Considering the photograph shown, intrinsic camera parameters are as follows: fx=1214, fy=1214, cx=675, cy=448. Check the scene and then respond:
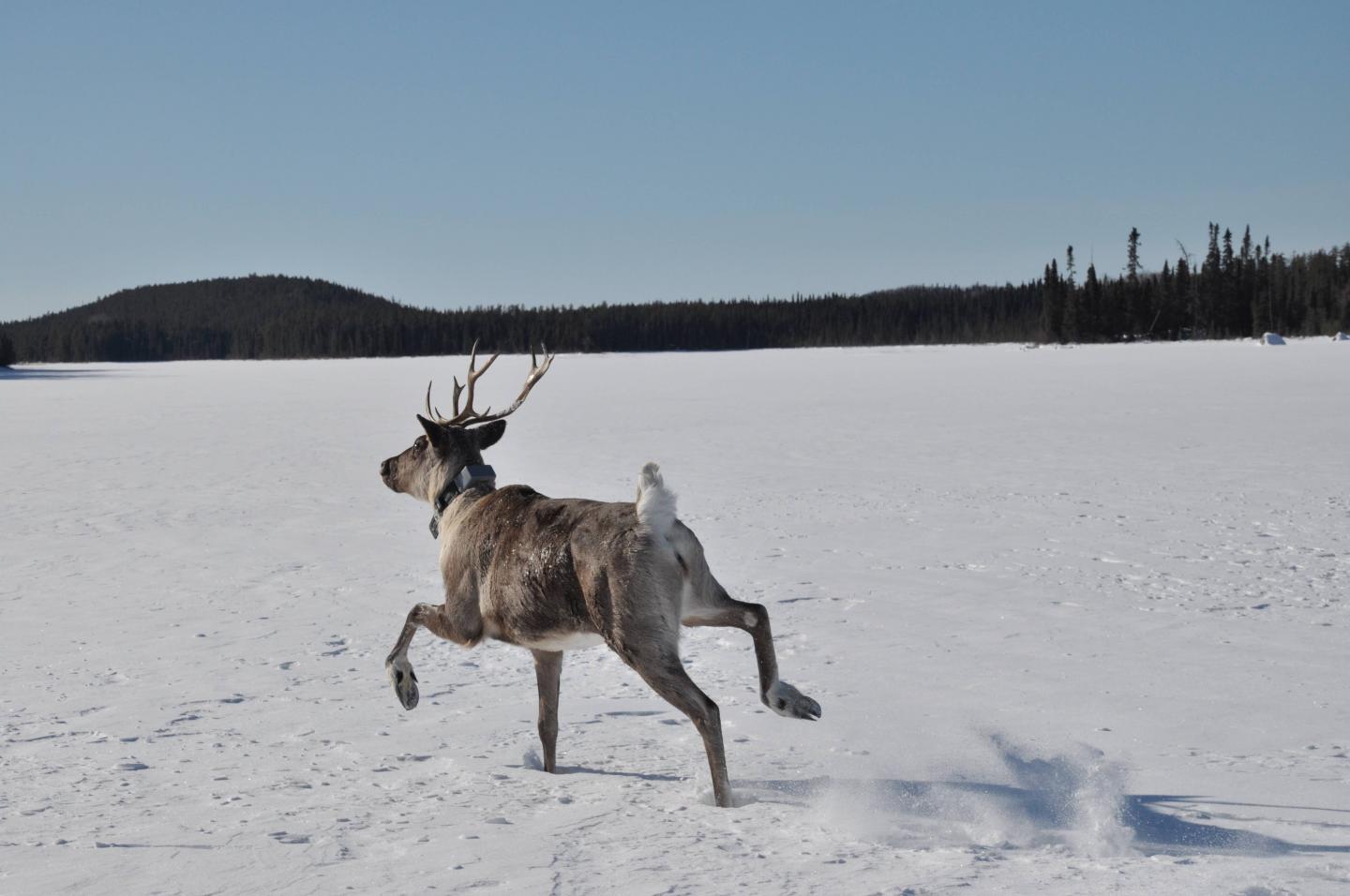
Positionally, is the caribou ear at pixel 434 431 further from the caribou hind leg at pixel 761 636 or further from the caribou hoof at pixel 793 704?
the caribou hoof at pixel 793 704

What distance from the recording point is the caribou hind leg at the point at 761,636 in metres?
5.18

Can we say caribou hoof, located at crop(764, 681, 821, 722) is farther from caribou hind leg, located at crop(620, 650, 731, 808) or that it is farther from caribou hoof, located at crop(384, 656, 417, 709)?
caribou hoof, located at crop(384, 656, 417, 709)

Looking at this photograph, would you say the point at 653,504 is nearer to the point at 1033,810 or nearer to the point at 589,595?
the point at 589,595

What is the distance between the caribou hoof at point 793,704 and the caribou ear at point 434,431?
8.51 feet

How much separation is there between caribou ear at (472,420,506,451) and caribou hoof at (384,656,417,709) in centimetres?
145

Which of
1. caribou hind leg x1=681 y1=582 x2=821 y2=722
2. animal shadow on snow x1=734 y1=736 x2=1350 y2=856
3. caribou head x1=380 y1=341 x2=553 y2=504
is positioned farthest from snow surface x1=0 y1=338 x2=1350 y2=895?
caribou head x1=380 y1=341 x2=553 y2=504

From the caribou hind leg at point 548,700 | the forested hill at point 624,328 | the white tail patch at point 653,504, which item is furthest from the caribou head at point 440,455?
the forested hill at point 624,328

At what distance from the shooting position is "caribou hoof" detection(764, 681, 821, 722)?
5172mm

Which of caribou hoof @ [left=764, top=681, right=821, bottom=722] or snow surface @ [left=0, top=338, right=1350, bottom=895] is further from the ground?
caribou hoof @ [left=764, top=681, right=821, bottom=722]

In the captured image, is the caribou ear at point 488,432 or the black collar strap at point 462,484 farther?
the caribou ear at point 488,432

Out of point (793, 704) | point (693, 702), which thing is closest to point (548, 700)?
point (693, 702)

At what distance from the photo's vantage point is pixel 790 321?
15900 cm

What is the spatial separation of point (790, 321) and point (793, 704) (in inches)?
6123

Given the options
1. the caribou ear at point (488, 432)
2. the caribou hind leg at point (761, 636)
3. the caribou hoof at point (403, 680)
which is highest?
the caribou ear at point (488, 432)
